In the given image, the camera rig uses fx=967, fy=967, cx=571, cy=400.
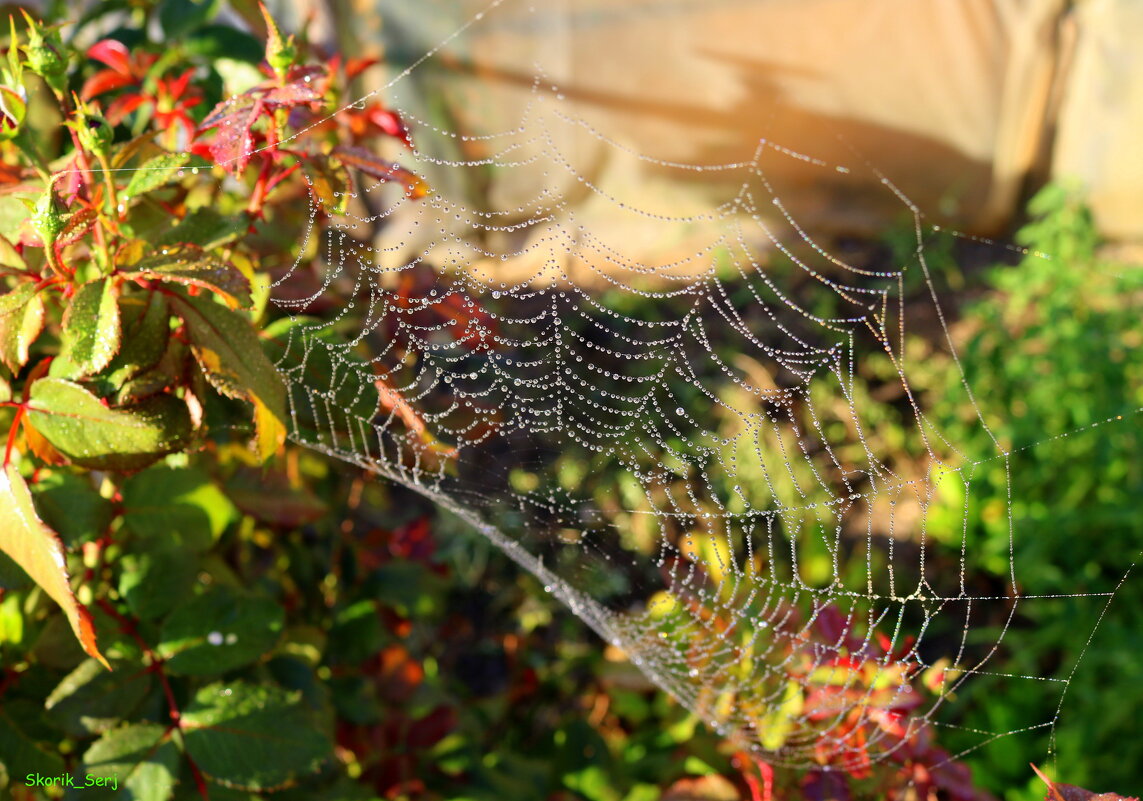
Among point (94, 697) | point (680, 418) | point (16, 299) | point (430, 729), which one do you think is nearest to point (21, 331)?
point (16, 299)

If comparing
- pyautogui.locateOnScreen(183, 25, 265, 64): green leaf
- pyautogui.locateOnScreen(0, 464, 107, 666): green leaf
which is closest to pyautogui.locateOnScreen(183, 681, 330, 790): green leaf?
pyautogui.locateOnScreen(0, 464, 107, 666): green leaf

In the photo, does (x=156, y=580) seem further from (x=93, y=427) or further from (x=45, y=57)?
(x=45, y=57)

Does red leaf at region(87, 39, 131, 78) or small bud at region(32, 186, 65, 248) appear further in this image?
red leaf at region(87, 39, 131, 78)

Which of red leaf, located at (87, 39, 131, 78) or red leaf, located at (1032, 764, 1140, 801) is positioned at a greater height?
red leaf, located at (87, 39, 131, 78)

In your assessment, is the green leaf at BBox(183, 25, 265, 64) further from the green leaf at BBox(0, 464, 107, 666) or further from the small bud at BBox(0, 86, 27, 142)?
the green leaf at BBox(0, 464, 107, 666)

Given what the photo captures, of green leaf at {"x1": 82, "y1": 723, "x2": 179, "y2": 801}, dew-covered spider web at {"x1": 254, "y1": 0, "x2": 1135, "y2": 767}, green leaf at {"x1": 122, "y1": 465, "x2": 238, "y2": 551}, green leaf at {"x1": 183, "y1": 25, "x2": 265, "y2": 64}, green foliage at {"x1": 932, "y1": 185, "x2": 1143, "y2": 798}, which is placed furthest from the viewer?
green foliage at {"x1": 932, "y1": 185, "x2": 1143, "y2": 798}

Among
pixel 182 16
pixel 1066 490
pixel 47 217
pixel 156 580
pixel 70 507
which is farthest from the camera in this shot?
pixel 1066 490

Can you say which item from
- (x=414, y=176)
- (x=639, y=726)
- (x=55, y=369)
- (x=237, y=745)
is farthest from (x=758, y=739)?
(x=55, y=369)

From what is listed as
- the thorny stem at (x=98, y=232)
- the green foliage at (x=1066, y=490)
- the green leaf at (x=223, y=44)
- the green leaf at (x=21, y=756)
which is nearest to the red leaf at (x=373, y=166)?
the thorny stem at (x=98, y=232)
